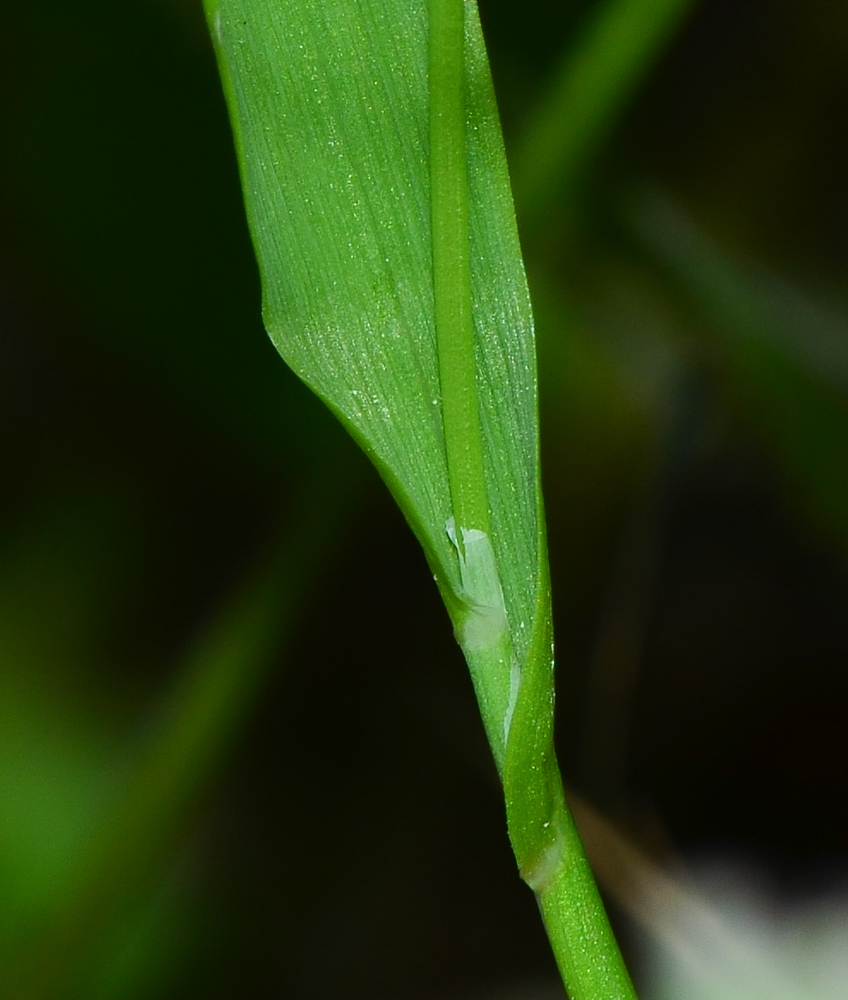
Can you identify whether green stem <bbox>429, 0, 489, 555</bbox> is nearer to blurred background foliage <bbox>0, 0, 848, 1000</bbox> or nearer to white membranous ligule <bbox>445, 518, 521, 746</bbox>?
white membranous ligule <bbox>445, 518, 521, 746</bbox>

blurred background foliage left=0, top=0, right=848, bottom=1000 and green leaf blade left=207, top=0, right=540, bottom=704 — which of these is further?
blurred background foliage left=0, top=0, right=848, bottom=1000

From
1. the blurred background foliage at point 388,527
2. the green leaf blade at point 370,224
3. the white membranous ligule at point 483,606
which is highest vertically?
the green leaf blade at point 370,224

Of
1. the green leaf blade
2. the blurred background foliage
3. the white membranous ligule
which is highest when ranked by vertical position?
the green leaf blade

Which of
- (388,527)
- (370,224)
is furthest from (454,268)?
(388,527)

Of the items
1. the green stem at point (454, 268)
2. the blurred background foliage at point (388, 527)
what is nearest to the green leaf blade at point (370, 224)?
the green stem at point (454, 268)

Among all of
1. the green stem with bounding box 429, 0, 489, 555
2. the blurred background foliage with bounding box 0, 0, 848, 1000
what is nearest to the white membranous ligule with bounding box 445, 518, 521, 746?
the green stem with bounding box 429, 0, 489, 555

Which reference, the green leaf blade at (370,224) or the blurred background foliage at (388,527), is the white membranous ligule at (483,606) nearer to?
the green leaf blade at (370,224)

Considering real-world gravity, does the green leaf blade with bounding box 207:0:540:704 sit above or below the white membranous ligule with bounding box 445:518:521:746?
above
